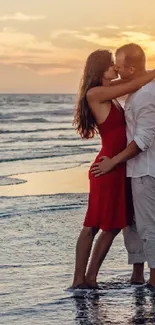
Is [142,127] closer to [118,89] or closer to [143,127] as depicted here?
[143,127]

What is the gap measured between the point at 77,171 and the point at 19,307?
359 inches

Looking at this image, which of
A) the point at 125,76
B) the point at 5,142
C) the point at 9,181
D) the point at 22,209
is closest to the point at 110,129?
the point at 125,76

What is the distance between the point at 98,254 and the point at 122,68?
4.80ft

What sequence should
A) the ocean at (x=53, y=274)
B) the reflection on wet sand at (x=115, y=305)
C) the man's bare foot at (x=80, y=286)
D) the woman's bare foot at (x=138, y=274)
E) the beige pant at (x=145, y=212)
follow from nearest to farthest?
the reflection on wet sand at (x=115, y=305), the ocean at (x=53, y=274), the beige pant at (x=145, y=212), the man's bare foot at (x=80, y=286), the woman's bare foot at (x=138, y=274)

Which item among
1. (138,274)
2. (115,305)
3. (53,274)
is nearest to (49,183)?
(53,274)

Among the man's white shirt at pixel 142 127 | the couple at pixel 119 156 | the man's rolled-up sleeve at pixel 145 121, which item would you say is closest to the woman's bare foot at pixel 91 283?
the couple at pixel 119 156

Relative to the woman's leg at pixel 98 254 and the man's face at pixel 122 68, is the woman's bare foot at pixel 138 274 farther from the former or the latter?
the man's face at pixel 122 68

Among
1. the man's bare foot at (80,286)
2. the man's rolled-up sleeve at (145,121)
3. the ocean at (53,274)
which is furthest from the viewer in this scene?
the man's bare foot at (80,286)

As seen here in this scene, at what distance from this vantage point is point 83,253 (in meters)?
6.18

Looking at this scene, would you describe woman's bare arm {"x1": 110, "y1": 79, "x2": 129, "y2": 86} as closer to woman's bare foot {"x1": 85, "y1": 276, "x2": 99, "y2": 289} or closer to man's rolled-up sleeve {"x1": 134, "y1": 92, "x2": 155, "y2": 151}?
man's rolled-up sleeve {"x1": 134, "y1": 92, "x2": 155, "y2": 151}

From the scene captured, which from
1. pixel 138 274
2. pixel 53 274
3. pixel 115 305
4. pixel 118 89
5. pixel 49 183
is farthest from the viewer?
pixel 49 183

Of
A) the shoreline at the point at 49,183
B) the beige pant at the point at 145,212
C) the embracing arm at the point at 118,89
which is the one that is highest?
the embracing arm at the point at 118,89

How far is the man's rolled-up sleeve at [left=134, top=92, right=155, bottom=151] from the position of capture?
574 centimetres

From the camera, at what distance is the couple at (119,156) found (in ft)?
19.1
